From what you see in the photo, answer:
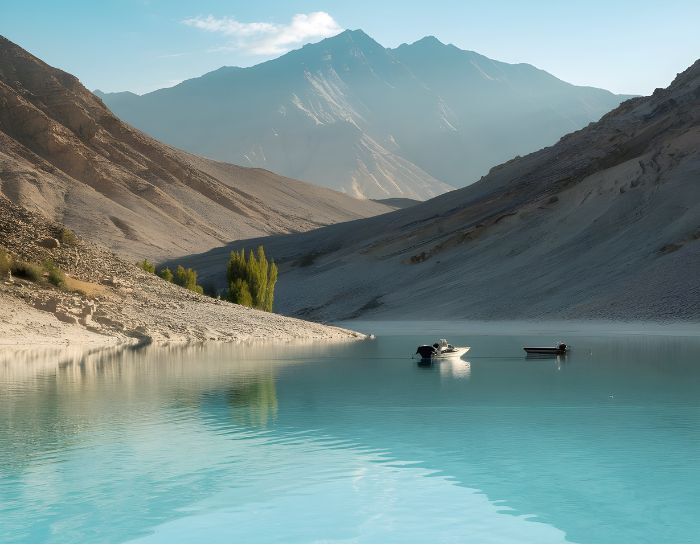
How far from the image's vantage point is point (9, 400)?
90.6 feet

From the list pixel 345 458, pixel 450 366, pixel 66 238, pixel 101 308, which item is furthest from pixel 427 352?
pixel 66 238

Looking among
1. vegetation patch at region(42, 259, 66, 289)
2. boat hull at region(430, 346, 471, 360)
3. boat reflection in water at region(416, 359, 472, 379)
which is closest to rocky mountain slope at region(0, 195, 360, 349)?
vegetation patch at region(42, 259, 66, 289)

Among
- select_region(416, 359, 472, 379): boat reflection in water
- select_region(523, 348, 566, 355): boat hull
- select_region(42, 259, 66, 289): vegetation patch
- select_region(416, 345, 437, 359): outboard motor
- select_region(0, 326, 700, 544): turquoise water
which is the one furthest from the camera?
select_region(42, 259, 66, 289): vegetation patch

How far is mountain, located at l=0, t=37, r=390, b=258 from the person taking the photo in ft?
472

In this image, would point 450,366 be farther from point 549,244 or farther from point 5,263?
point 549,244

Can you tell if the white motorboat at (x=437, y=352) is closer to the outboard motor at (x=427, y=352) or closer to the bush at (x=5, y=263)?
the outboard motor at (x=427, y=352)

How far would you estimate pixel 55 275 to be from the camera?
5391 centimetres

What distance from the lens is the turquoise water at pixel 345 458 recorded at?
15.0 meters

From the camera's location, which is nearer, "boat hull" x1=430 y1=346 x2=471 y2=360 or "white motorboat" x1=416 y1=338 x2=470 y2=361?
"white motorboat" x1=416 y1=338 x2=470 y2=361

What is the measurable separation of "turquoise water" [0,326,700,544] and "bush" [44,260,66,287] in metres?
17.9

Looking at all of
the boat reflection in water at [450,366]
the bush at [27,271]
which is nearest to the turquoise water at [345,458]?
the boat reflection in water at [450,366]

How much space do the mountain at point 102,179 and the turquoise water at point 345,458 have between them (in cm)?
11028

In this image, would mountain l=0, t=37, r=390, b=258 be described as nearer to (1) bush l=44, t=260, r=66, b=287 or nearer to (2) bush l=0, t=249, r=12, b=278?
(1) bush l=44, t=260, r=66, b=287

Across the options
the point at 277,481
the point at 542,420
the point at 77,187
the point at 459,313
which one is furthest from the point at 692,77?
the point at 277,481
